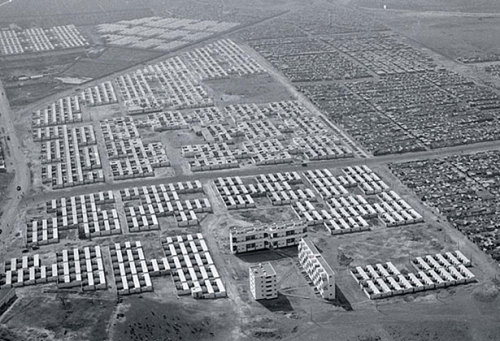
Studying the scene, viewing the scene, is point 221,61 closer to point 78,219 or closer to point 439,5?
point 78,219

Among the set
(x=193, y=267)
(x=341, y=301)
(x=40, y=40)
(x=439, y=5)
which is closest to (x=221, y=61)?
(x=40, y=40)

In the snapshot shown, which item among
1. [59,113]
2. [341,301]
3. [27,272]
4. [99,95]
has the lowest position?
[341,301]

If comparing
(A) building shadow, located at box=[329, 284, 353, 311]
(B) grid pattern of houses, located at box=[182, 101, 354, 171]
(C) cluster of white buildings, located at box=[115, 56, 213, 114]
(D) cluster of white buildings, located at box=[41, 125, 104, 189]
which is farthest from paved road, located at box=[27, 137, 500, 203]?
(A) building shadow, located at box=[329, 284, 353, 311]

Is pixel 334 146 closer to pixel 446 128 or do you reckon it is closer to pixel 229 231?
pixel 446 128

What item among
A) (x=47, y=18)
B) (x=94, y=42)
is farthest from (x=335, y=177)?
(x=47, y=18)

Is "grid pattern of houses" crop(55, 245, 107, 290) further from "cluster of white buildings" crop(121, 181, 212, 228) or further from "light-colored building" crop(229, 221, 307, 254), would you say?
"light-colored building" crop(229, 221, 307, 254)
